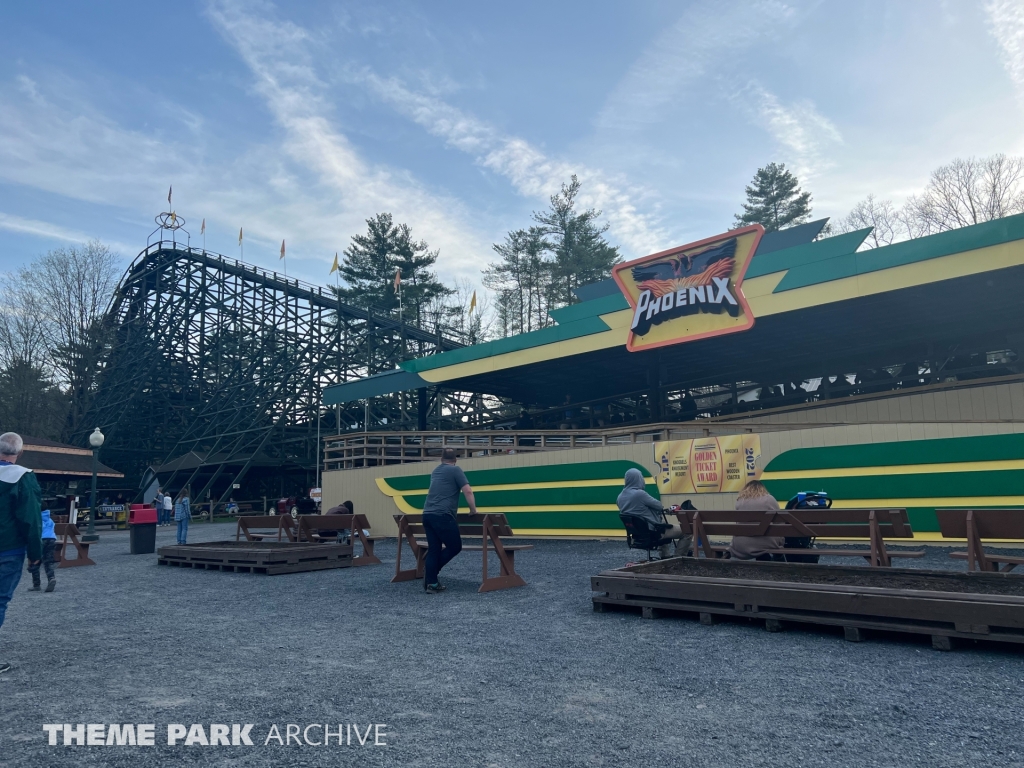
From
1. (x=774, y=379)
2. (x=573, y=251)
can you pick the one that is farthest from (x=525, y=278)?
(x=774, y=379)

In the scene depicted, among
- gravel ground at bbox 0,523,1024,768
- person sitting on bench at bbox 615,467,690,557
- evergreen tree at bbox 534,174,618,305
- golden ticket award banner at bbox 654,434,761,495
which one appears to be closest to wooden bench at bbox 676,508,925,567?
person sitting on bench at bbox 615,467,690,557

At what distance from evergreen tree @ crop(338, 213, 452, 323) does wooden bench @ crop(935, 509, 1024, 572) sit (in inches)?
1652

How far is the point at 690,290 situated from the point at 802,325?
10.8 feet

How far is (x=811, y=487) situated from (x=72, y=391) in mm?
43264

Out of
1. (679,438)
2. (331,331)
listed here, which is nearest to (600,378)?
(679,438)

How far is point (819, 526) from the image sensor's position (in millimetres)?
6426

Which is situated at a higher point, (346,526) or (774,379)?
(774,379)

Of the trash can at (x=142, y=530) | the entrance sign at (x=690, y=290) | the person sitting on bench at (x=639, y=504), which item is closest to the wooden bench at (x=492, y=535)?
the person sitting on bench at (x=639, y=504)

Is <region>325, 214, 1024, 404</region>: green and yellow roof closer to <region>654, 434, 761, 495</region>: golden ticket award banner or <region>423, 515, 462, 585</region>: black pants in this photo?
<region>654, 434, 761, 495</region>: golden ticket award banner

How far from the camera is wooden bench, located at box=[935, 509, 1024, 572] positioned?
5.25 metres

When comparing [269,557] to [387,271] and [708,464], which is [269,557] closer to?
[708,464]

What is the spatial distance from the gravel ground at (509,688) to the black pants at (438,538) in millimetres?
944

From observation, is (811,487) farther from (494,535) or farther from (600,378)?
(600,378)

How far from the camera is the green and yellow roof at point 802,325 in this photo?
12.2 m
